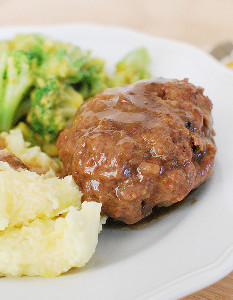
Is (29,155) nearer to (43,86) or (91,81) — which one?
(43,86)

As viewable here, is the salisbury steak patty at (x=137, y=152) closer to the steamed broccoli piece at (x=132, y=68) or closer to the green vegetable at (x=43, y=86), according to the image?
the green vegetable at (x=43, y=86)

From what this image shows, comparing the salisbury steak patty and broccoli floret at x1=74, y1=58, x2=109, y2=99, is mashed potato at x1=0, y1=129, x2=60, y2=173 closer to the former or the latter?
the salisbury steak patty

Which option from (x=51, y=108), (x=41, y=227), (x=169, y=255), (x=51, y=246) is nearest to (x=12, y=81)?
(x=51, y=108)

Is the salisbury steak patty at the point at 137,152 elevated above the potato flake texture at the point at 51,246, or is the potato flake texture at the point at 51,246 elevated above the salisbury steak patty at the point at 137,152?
the salisbury steak patty at the point at 137,152

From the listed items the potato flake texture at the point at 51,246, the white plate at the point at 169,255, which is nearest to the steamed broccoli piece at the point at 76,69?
the white plate at the point at 169,255

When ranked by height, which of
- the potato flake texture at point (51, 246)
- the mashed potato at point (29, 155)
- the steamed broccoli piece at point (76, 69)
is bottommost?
the mashed potato at point (29, 155)

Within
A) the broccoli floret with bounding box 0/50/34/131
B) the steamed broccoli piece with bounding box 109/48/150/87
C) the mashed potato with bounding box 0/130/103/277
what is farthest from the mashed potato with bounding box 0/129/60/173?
the steamed broccoli piece with bounding box 109/48/150/87

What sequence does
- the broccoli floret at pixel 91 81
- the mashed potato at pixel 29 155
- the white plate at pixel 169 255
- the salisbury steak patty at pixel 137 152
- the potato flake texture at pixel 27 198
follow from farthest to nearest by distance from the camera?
1. the broccoli floret at pixel 91 81
2. the mashed potato at pixel 29 155
3. the salisbury steak patty at pixel 137 152
4. the potato flake texture at pixel 27 198
5. the white plate at pixel 169 255

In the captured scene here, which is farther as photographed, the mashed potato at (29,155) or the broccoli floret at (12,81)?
Answer: the broccoli floret at (12,81)
